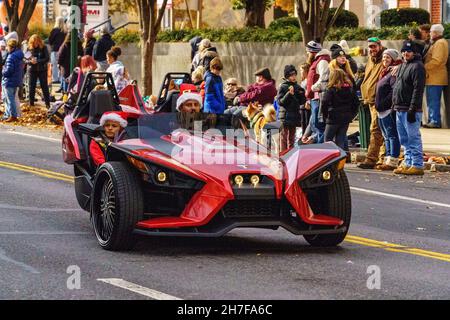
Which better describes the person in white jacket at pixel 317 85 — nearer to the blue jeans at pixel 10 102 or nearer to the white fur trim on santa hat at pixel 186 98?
the white fur trim on santa hat at pixel 186 98

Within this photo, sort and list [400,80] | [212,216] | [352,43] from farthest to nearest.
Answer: [352,43] → [400,80] → [212,216]

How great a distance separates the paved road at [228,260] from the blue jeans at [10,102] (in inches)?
498

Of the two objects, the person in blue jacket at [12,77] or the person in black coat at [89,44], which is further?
the person in black coat at [89,44]

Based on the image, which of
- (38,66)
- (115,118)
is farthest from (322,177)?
(38,66)

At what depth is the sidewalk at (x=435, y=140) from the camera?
877 inches

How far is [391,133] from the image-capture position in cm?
2047

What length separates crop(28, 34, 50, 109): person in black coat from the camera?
103 feet

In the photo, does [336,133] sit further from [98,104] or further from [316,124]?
[98,104]


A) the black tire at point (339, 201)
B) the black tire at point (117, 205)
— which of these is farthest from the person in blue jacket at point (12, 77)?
the black tire at point (339, 201)
